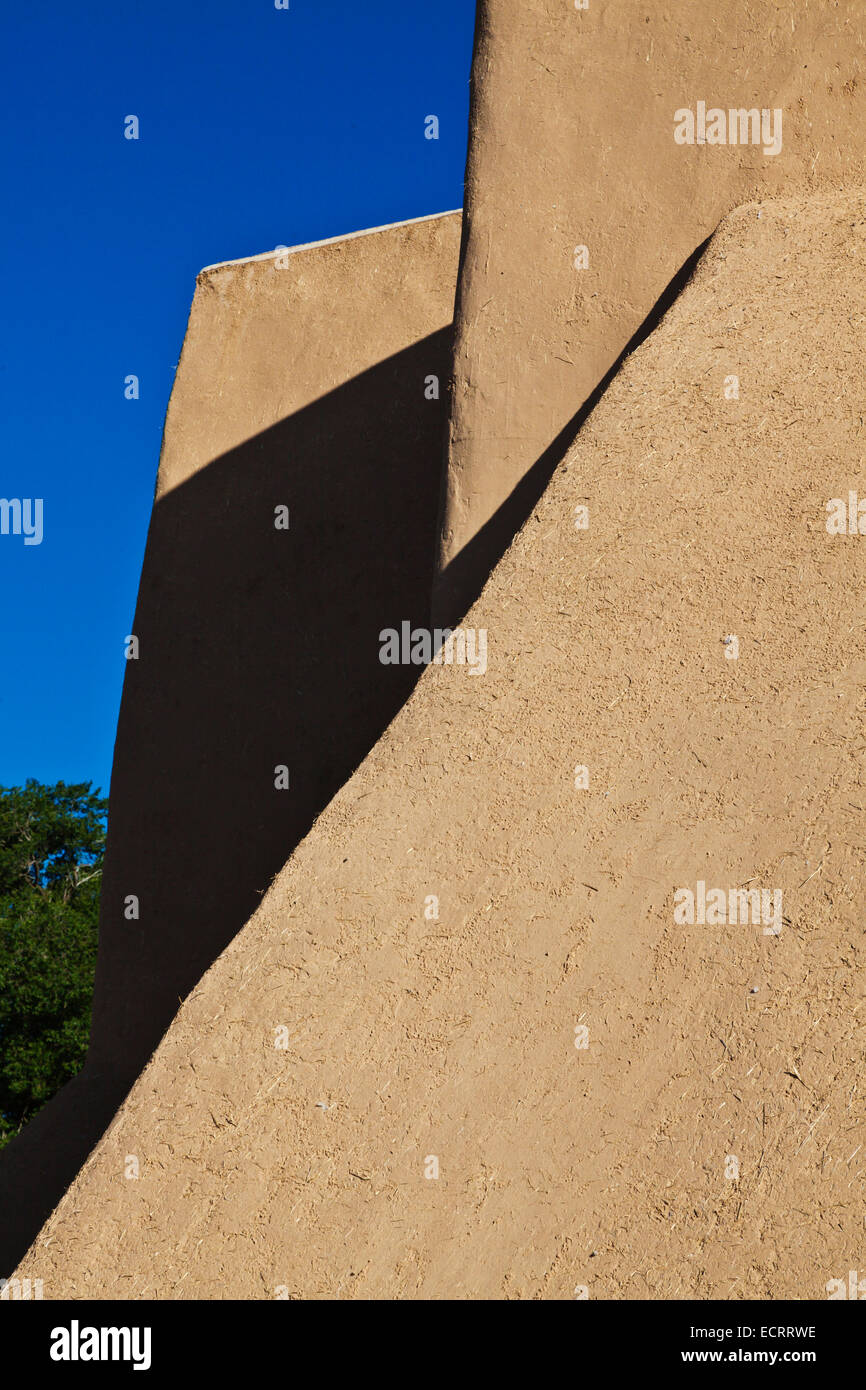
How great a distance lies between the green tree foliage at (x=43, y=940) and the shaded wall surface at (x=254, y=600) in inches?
615

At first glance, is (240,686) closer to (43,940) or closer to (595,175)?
(595,175)

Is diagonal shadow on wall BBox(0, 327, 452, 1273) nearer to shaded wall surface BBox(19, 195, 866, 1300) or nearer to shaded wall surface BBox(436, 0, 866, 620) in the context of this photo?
shaded wall surface BBox(436, 0, 866, 620)

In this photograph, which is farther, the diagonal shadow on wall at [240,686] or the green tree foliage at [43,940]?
the green tree foliage at [43,940]

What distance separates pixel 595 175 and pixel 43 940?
21.7 metres

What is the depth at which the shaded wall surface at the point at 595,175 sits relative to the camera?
597cm

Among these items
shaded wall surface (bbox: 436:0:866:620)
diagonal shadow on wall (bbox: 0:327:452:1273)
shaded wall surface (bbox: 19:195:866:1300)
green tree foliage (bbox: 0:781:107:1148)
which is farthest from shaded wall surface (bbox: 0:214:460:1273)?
green tree foliage (bbox: 0:781:107:1148)

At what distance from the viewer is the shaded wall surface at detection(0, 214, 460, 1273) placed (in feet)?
25.6

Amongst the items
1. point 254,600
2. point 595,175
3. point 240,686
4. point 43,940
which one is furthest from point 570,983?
point 43,940

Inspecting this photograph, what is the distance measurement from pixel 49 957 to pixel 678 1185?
22748mm

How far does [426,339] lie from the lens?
29.1 ft

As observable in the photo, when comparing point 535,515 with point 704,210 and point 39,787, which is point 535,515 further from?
point 39,787

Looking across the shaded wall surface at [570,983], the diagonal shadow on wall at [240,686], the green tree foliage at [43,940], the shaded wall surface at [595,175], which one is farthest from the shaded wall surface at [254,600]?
the green tree foliage at [43,940]

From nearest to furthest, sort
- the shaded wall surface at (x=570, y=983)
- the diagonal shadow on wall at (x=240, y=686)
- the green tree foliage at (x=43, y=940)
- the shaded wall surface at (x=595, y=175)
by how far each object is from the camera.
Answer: the shaded wall surface at (x=570, y=983), the shaded wall surface at (x=595, y=175), the diagonal shadow on wall at (x=240, y=686), the green tree foliage at (x=43, y=940)

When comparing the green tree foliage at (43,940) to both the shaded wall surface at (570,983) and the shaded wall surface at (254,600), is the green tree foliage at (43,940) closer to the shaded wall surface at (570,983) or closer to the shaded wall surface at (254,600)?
the shaded wall surface at (254,600)
